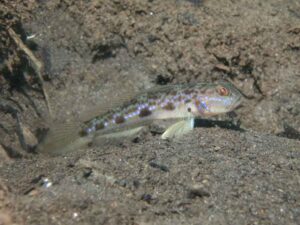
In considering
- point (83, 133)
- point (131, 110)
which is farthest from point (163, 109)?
point (83, 133)

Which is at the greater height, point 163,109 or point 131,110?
point 131,110

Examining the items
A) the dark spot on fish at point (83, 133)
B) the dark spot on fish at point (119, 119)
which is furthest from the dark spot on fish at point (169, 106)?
the dark spot on fish at point (83, 133)

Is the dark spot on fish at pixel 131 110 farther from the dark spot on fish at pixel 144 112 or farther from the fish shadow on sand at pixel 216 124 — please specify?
the fish shadow on sand at pixel 216 124

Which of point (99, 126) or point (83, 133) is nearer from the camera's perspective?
point (83, 133)

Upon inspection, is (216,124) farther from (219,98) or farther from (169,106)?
(169,106)

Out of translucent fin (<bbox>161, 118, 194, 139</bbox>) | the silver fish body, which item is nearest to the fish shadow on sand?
the silver fish body

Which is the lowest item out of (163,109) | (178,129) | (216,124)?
(216,124)

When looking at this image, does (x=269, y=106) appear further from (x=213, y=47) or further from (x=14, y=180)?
(x=14, y=180)
